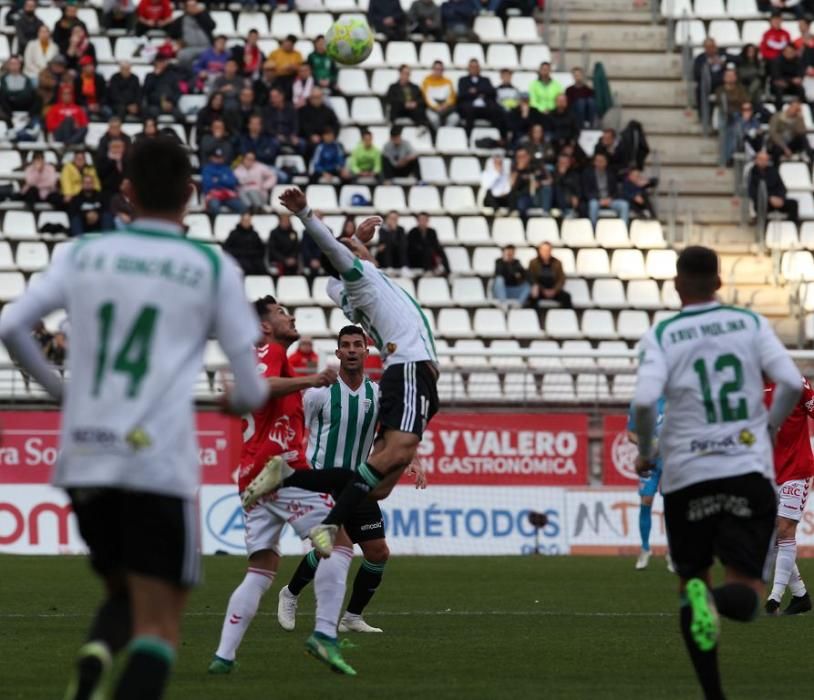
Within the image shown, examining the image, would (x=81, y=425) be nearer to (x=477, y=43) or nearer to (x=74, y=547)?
(x=74, y=547)

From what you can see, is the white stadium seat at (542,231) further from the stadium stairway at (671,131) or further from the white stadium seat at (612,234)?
the stadium stairway at (671,131)

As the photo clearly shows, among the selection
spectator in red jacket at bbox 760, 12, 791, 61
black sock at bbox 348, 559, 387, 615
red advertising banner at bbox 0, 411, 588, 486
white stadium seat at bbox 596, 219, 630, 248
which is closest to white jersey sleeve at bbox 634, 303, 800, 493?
black sock at bbox 348, 559, 387, 615

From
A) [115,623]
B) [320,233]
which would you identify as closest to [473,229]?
[320,233]

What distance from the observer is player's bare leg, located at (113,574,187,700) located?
5.95 metres

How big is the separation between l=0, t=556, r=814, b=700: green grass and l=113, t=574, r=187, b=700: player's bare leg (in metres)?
3.17

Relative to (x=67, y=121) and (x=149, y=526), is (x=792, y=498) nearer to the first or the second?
(x=149, y=526)

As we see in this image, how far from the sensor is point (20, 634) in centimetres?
1271

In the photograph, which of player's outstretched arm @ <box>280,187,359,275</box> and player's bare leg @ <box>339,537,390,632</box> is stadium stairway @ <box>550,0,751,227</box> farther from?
player's outstretched arm @ <box>280,187,359,275</box>

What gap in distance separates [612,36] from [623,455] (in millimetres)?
12384

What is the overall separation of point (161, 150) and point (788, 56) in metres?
27.6

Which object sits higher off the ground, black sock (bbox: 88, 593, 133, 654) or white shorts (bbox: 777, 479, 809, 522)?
black sock (bbox: 88, 593, 133, 654)

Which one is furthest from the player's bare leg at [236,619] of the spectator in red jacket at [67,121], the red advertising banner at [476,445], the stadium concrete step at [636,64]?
the stadium concrete step at [636,64]

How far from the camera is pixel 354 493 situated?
1038cm

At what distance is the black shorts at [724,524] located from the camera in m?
8.17
